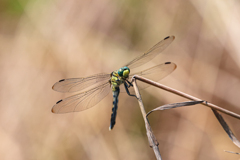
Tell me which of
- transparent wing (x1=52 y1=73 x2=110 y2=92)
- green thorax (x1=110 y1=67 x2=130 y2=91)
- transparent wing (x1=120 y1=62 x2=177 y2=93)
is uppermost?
transparent wing (x1=52 y1=73 x2=110 y2=92)

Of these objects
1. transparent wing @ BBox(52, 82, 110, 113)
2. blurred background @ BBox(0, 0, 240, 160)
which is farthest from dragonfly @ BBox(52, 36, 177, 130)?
blurred background @ BBox(0, 0, 240, 160)

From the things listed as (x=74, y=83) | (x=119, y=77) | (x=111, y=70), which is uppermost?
(x=111, y=70)

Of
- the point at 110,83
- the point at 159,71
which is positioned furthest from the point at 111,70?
the point at 159,71

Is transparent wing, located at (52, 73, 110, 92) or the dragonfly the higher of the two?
transparent wing, located at (52, 73, 110, 92)

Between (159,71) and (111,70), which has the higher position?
(111,70)

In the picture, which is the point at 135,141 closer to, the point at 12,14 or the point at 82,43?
the point at 82,43

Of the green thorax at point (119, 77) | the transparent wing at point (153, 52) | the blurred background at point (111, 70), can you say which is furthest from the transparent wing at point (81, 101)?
the blurred background at point (111, 70)

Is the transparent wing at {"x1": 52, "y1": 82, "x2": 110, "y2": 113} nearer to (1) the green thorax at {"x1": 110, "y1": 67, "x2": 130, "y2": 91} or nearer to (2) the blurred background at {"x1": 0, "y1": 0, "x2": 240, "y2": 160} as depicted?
(1) the green thorax at {"x1": 110, "y1": 67, "x2": 130, "y2": 91}

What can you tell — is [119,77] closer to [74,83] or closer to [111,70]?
[74,83]
